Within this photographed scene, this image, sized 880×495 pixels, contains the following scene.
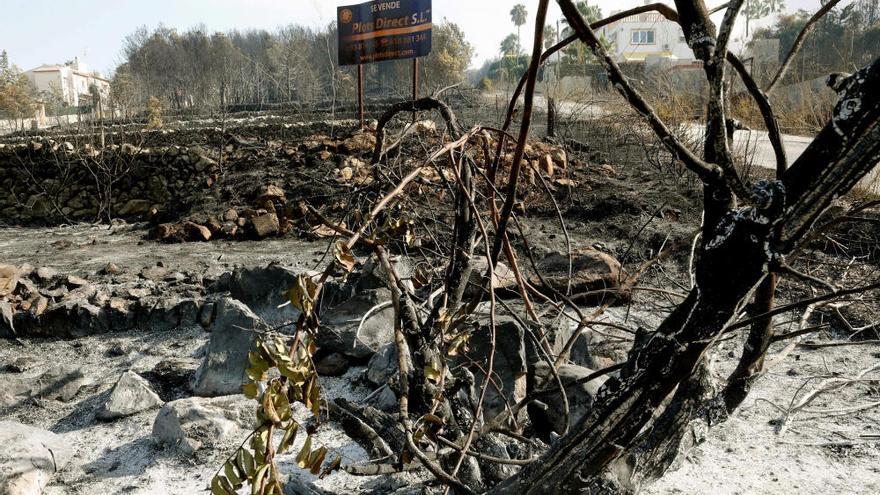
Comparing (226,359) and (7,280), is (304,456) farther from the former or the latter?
(7,280)

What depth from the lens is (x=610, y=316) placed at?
4324mm

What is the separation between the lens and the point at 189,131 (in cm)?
1246

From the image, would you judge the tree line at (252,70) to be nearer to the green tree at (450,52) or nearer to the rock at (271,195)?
the green tree at (450,52)

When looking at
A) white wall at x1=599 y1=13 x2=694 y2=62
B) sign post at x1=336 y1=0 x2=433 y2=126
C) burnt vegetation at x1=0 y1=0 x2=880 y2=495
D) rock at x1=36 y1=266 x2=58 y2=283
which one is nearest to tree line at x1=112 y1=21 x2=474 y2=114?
white wall at x1=599 y1=13 x2=694 y2=62

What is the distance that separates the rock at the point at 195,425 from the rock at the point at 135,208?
7763 mm

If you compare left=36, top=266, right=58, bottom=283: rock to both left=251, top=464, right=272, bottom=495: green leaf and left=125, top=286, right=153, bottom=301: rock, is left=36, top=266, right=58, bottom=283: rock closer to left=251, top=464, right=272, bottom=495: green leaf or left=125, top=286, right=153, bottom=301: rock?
left=125, top=286, right=153, bottom=301: rock

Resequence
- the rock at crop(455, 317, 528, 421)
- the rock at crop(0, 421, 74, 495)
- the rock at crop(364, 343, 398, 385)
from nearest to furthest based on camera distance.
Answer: the rock at crop(0, 421, 74, 495) → the rock at crop(455, 317, 528, 421) → the rock at crop(364, 343, 398, 385)

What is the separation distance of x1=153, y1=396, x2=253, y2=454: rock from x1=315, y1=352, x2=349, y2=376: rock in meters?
0.61

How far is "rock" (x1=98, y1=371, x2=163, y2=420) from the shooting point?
323cm

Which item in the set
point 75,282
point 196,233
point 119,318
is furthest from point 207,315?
point 196,233

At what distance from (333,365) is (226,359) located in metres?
0.56

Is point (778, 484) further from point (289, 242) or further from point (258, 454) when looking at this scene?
point (289, 242)

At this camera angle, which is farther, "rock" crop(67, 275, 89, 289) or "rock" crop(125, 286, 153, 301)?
"rock" crop(67, 275, 89, 289)

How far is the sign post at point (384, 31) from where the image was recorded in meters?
9.86
